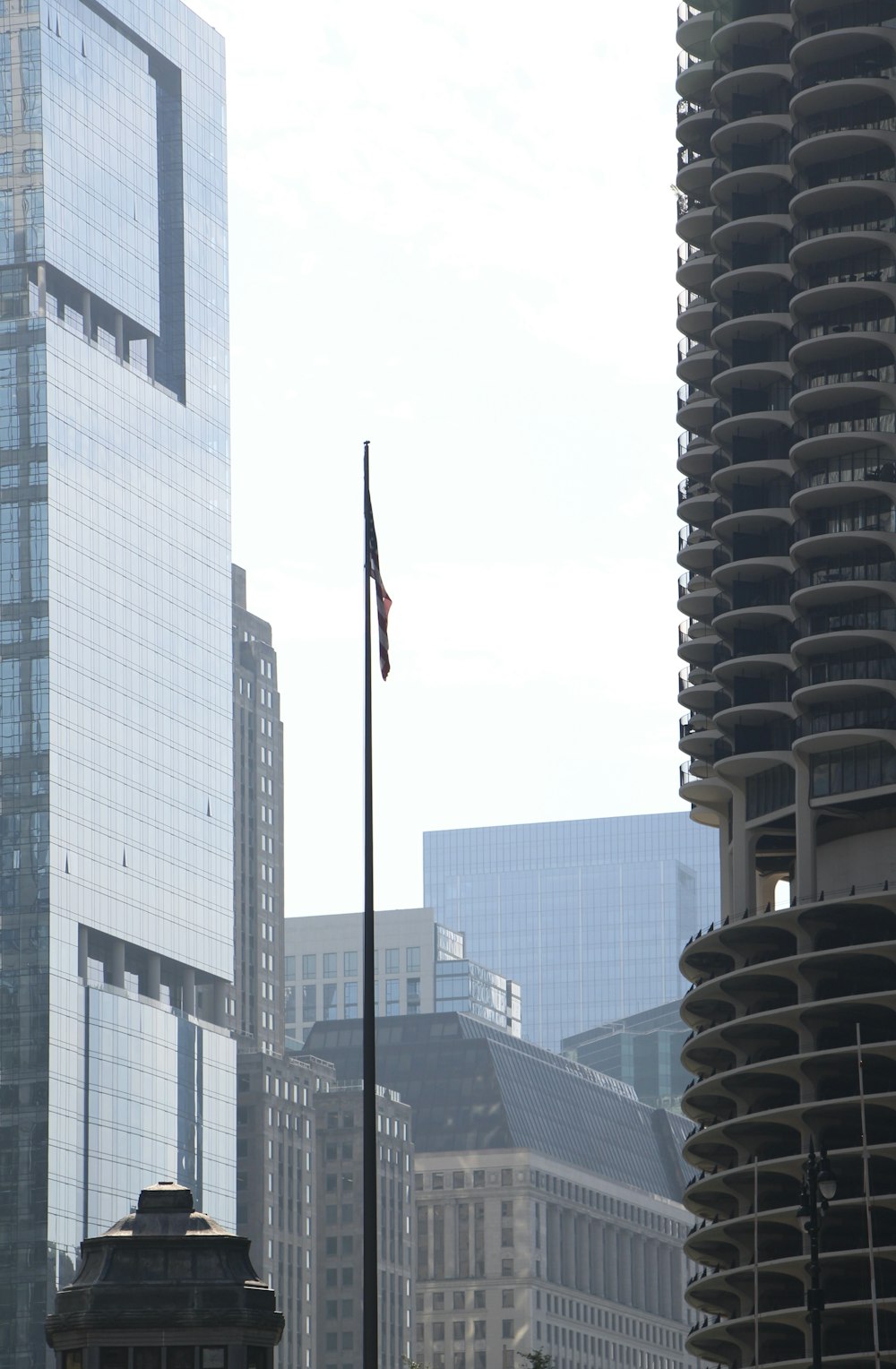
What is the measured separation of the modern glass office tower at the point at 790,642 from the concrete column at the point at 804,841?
0.14 metres

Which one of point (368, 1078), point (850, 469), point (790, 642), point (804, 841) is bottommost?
point (368, 1078)

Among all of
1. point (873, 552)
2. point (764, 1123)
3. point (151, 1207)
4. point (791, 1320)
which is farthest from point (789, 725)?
point (151, 1207)

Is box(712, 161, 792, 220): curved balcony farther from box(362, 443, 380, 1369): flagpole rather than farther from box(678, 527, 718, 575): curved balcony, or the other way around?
box(362, 443, 380, 1369): flagpole

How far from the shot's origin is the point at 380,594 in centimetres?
6969

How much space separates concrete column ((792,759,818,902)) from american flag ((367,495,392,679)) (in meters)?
75.9

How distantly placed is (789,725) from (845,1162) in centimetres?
2370

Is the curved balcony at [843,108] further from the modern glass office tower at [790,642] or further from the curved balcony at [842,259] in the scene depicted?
the curved balcony at [842,259]

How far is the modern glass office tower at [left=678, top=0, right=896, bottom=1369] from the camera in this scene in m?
141

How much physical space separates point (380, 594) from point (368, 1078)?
12.9 m

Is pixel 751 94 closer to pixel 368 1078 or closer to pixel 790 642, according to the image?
pixel 790 642

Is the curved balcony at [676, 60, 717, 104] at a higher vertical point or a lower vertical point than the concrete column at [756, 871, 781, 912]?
higher

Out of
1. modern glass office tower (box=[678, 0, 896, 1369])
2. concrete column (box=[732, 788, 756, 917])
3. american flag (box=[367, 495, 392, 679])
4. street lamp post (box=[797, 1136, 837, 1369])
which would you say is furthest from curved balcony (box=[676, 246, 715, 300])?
american flag (box=[367, 495, 392, 679])

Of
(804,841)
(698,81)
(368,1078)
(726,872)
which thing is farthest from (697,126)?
(368,1078)

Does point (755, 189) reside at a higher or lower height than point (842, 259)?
higher
